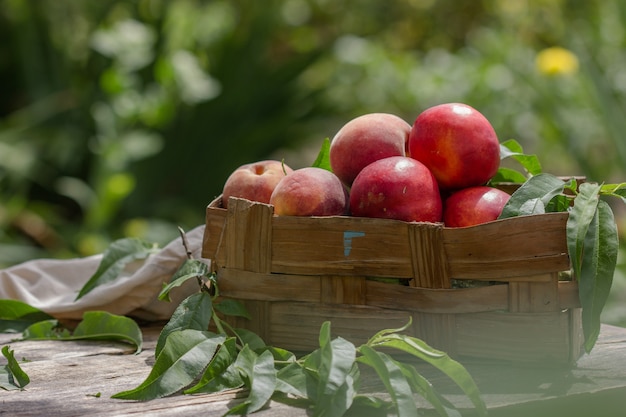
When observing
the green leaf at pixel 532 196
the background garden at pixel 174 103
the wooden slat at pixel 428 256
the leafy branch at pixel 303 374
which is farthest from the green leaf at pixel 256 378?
the background garden at pixel 174 103

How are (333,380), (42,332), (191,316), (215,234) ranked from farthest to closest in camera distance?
(42,332)
(215,234)
(191,316)
(333,380)

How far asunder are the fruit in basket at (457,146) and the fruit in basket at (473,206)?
0.13 ft

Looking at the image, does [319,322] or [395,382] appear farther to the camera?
[319,322]

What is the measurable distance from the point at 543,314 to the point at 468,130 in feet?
0.92

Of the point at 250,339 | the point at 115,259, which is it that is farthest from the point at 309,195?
the point at 115,259

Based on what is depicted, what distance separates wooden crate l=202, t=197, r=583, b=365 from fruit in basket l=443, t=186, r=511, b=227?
0.21ft

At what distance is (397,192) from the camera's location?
3.52 feet

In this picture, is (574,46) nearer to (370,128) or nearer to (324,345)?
(370,128)

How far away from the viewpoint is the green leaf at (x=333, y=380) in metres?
0.84

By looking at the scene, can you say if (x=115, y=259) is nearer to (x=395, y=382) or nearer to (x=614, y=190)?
(x=395, y=382)

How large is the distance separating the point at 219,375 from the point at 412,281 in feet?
0.88

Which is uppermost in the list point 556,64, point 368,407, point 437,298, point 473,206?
point 556,64

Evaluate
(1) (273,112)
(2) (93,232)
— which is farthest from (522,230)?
(1) (273,112)

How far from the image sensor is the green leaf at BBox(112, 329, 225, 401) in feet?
2.98
